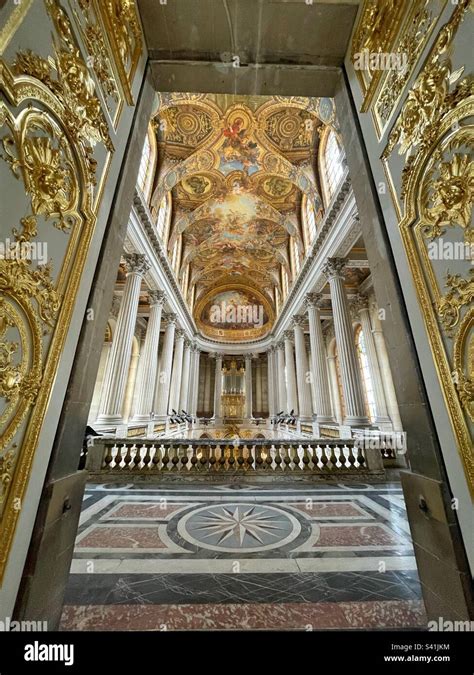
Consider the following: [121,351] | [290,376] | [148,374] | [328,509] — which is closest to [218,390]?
[290,376]

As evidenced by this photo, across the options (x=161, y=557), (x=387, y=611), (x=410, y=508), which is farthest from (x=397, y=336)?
(x=161, y=557)

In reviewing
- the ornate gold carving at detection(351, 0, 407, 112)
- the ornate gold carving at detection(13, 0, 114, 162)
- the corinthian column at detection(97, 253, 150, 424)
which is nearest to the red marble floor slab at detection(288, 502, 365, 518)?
the ornate gold carving at detection(13, 0, 114, 162)

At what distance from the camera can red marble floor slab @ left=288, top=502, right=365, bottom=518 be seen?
3367mm

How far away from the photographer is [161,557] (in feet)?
7.56

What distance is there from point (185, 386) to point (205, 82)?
56.7ft

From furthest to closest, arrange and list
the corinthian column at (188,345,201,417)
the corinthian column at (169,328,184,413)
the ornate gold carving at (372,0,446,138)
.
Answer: the corinthian column at (188,345,201,417) → the corinthian column at (169,328,184,413) → the ornate gold carving at (372,0,446,138)

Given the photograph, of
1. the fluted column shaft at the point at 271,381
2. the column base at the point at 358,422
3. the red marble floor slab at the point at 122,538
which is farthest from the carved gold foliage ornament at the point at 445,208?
the fluted column shaft at the point at 271,381

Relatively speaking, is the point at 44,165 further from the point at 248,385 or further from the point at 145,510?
the point at 248,385

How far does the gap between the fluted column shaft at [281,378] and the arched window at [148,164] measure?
534 inches

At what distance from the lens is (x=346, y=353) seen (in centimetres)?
850

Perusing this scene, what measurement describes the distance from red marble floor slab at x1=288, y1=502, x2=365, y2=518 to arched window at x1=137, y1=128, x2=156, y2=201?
11.5 meters

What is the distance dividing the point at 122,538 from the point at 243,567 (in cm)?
144

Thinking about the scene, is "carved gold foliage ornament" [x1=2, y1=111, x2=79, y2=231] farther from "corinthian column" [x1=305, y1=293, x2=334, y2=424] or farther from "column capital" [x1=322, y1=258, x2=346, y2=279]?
"corinthian column" [x1=305, y1=293, x2=334, y2=424]
